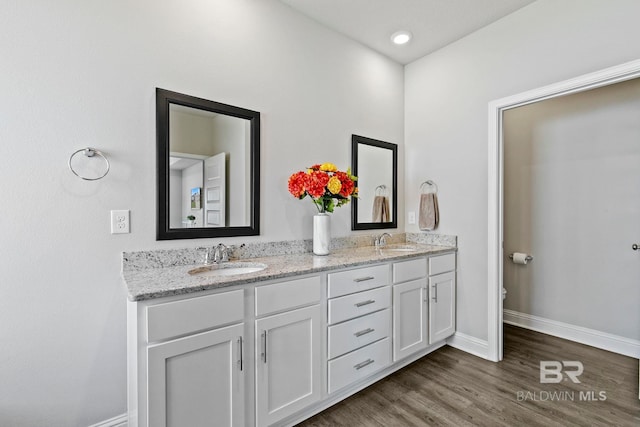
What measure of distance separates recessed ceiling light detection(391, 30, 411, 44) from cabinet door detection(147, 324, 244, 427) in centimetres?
258

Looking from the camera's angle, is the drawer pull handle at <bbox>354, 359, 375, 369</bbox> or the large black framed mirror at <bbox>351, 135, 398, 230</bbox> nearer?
the drawer pull handle at <bbox>354, 359, 375, 369</bbox>

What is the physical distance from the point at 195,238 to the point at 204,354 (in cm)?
73

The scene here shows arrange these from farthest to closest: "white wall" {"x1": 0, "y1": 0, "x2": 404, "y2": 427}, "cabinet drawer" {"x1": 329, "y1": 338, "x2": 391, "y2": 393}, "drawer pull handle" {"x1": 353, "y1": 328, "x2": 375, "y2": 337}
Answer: "drawer pull handle" {"x1": 353, "y1": 328, "x2": 375, "y2": 337}, "cabinet drawer" {"x1": 329, "y1": 338, "x2": 391, "y2": 393}, "white wall" {"x1": 0, "y1": 0, "x2": 404, "y2": 427}

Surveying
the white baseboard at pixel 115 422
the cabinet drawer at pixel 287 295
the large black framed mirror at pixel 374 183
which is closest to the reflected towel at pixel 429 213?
the large black framed mirror at pixel 374 183

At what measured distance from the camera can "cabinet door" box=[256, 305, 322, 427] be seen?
1539mm

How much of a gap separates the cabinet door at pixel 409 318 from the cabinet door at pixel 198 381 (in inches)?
47.0

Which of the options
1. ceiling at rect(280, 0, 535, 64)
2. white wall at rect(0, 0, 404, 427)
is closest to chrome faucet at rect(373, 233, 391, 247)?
white wall at rect(0, 0, 404, 427)

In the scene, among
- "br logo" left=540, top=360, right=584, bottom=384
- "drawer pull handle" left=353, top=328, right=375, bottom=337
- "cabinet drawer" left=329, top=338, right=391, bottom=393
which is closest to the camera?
"cabinet drawer" left=329, top=338, right=391, bottom=393

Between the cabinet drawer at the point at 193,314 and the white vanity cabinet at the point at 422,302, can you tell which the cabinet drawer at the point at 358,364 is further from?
the cabinet drawer at the point at 193,314

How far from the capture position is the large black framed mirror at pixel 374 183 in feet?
9.00

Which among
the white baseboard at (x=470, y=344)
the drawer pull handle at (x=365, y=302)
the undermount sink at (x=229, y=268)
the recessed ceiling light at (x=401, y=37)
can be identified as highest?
the recessed ceiling light at (x=401, y=37)

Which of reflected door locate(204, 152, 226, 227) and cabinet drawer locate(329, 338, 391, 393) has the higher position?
reflected door locate(204, 152, 226, 227)

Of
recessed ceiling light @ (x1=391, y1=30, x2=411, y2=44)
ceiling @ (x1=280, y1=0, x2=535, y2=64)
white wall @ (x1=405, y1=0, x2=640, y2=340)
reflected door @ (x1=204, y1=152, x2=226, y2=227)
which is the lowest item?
reflected door @ (x1=204, y1=152, x2=226, y2=227)

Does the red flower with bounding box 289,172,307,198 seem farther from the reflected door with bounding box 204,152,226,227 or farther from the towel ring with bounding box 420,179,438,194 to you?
the towel ring with bounding box 420,179,438,194
